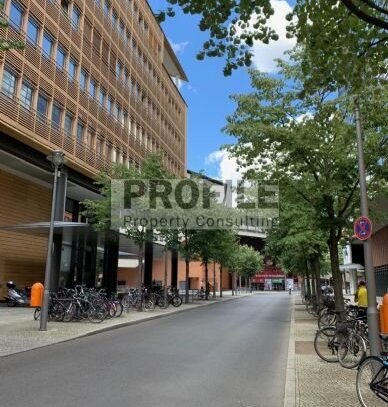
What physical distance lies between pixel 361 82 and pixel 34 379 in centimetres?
718

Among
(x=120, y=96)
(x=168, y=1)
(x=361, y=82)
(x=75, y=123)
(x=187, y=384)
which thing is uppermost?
(x=120, y=96)

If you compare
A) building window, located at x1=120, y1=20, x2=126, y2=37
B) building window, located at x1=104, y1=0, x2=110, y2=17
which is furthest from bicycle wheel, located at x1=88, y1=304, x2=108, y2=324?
building window, located at x1=120, y1=20, x2=126, y2=37

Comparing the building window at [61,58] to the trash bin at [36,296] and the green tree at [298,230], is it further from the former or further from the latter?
the trash bin at [36,296]

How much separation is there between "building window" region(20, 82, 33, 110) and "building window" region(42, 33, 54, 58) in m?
2.93

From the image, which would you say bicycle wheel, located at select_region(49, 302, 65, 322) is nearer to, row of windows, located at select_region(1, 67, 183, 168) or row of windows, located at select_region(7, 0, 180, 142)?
row of windows, located at select_region(1, 67, 183, 168)

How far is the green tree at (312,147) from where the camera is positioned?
45.6 feet

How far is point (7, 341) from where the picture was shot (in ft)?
42.4

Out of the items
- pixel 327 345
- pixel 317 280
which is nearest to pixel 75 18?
pixel 317 280

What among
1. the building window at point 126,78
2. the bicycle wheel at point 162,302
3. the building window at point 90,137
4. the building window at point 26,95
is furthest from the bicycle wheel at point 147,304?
the building window at point 126,78

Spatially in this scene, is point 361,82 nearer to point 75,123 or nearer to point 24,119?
point 24,119

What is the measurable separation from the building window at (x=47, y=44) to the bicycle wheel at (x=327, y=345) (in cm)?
2296

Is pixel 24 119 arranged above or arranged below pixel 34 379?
above

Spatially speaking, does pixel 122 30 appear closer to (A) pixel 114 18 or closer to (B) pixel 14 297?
(A) pixel 114 18

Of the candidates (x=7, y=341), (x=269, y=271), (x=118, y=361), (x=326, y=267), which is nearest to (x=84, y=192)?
(x=7, y=341)
